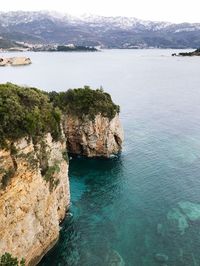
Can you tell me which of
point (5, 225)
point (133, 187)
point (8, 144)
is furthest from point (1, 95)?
point (133, 187)

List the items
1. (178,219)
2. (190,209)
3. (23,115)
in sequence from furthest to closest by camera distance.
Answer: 1. (190,209)
2. (178,219)
3. (23,115)

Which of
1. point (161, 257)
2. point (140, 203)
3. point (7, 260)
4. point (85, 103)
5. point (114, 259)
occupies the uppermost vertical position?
point (7, 260)

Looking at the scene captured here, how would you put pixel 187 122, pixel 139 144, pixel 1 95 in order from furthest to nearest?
pixel 187 122
pixel 139 144
pixel 1 95

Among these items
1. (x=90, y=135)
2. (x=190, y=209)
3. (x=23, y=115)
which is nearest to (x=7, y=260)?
(x=23, y=115)

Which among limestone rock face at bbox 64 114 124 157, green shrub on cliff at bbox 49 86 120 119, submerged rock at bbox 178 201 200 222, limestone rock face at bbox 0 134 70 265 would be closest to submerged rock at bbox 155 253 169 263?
submerged rock at bbox 178 201 200 222

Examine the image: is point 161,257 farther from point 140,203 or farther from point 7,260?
point 7,260

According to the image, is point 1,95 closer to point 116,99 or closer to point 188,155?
point 188,155
